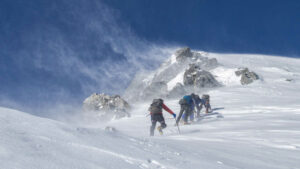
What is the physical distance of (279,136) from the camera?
8.26 metres

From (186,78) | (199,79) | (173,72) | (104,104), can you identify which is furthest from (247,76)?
(104,104)

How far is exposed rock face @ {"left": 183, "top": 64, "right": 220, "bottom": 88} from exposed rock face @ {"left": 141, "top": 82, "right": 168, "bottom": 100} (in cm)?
378

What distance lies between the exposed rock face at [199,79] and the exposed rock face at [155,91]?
12.4 ft

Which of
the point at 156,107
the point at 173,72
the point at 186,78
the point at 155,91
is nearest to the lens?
the point at 156,107

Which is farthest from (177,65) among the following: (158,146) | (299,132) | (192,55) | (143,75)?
(158,146)

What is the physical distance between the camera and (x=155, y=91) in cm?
3666

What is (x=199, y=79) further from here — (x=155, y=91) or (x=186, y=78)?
(x=155, y=91)

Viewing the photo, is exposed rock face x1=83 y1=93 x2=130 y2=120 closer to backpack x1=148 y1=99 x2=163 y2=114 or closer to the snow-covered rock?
the snow-covered rock

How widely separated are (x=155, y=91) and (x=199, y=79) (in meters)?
6.43

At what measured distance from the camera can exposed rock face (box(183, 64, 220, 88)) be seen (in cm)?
3479

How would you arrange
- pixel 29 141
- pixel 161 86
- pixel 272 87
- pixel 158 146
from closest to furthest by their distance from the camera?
pixel 29 141, pixel 158 146, pixel 272 87, pixel 161 86

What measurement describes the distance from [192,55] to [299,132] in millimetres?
44258

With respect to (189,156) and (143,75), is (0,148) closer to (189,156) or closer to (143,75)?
(189,156)

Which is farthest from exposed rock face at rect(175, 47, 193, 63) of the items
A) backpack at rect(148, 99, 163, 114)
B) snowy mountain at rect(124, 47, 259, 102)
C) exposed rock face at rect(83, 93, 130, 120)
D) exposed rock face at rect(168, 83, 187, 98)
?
backpack at rect(148, 99, 163, 114)
